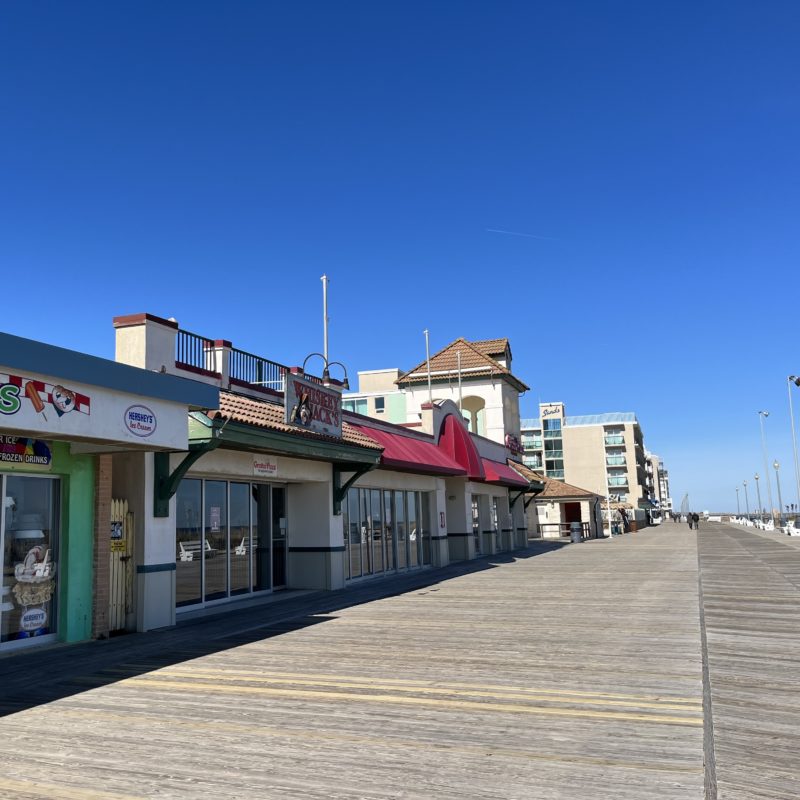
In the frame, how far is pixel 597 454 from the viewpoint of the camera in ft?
383

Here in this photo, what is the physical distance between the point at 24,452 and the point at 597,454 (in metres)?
113

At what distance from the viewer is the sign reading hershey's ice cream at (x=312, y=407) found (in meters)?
15.2

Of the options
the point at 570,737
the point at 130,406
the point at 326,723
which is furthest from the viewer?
the point at 130,406

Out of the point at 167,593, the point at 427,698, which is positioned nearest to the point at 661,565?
the point at 167,593

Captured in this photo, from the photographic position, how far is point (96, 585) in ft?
37.3

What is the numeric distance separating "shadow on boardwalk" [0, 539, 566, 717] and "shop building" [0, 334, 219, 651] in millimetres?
572

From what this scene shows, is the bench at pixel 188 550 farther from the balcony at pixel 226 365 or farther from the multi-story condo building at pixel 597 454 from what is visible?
the multi-story condo building at pixel 597 454

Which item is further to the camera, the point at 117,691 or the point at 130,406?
the point at 130,406

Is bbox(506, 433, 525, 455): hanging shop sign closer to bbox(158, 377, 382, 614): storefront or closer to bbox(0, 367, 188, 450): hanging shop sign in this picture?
bbox(158, 377, 382, 614): storefront

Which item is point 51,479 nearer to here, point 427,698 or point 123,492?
point 123,492

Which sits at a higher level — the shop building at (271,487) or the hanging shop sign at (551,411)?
the hanging shop sign at (551,411)

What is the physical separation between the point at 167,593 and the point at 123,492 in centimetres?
185

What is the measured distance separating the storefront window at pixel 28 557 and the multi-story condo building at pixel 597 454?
108854 millimetres

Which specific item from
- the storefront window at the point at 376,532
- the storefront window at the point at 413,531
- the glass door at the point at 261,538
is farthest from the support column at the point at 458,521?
the glass door at the point at 261,538
